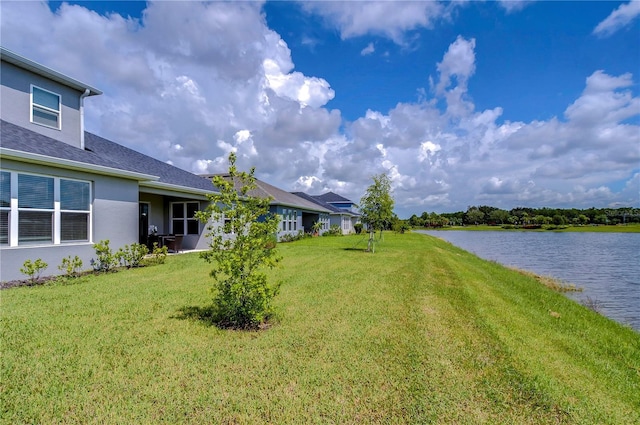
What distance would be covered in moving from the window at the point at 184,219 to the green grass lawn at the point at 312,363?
916 centimetres

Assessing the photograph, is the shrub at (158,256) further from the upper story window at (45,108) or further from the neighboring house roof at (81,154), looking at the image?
the upper story window at (45,108)

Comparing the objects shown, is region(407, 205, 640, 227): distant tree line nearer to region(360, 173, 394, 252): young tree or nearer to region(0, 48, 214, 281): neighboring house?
region(360, 173, 394, 252): young tree

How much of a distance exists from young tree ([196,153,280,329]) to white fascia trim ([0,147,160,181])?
5824 millimetres

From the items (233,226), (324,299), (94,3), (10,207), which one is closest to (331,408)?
(233,226)

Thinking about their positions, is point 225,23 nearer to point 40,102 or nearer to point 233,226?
point 40,102

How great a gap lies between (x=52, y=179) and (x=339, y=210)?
3867cm

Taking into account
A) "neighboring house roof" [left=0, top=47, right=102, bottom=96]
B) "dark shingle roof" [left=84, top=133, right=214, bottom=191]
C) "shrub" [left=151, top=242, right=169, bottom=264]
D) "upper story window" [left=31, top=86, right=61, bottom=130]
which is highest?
"neighboring house roof" [left=0, top=47, right=102, bottom=96]

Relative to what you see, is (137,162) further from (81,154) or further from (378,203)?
(378,203)

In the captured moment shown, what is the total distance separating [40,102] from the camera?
985 cm

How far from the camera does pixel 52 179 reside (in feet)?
28.9

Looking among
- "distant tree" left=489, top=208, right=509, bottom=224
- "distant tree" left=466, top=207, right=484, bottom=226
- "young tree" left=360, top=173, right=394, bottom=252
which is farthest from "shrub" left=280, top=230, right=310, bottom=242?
"distant tree" left=489, top=208, right=509, bottom=224

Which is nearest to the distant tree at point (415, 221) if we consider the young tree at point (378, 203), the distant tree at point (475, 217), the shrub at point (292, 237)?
the distant tree at point (475, 217)

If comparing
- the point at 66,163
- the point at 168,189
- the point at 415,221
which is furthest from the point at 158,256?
the point at 415,221

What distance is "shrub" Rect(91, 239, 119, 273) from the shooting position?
9805 mm
